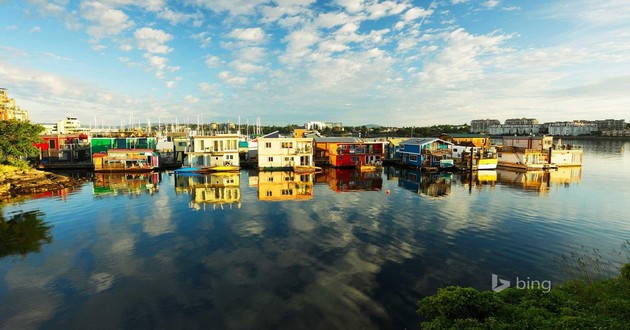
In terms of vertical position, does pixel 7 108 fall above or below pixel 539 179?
above

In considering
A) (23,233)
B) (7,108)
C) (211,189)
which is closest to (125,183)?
(211,189)

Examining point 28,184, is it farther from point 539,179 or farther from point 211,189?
point 539,179

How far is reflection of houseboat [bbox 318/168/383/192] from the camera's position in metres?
51.2

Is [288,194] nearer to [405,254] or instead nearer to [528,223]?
[405,254]

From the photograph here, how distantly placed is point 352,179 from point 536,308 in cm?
4917

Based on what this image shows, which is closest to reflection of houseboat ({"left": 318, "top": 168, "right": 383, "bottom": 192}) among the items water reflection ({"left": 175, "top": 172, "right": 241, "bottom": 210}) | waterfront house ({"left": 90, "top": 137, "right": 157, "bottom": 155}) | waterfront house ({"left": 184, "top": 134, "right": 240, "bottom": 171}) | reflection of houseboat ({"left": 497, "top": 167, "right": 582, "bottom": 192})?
water reflection ({"left": 175, "top": 172, "right": 241, "bottom": 210})

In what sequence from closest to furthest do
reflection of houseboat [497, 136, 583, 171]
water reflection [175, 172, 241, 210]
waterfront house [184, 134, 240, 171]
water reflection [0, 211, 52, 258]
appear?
water reflection [0, 211, 52, 258]
water reflection [175, 172, 241, 210]
waterfront house [184, 134, 240, 171]
reflection of houseboat [497, 136, 583, 171]

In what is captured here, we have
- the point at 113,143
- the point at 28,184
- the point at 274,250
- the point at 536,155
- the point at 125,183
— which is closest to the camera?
the point at 274,250

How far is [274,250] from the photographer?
24.1 m

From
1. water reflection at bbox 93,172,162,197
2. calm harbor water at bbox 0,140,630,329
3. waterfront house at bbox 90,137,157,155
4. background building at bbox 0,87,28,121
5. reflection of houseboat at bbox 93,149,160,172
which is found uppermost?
background building at bbox 0,87,28,121

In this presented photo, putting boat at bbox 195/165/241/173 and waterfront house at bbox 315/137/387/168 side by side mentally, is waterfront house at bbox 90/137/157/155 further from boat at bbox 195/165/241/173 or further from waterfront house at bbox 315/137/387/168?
waterfront house at bbox 315/137/387/168

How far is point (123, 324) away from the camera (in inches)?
589

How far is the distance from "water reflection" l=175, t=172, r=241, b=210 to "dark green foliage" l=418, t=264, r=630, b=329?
3055 centimetres

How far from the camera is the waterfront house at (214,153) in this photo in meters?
65.8
